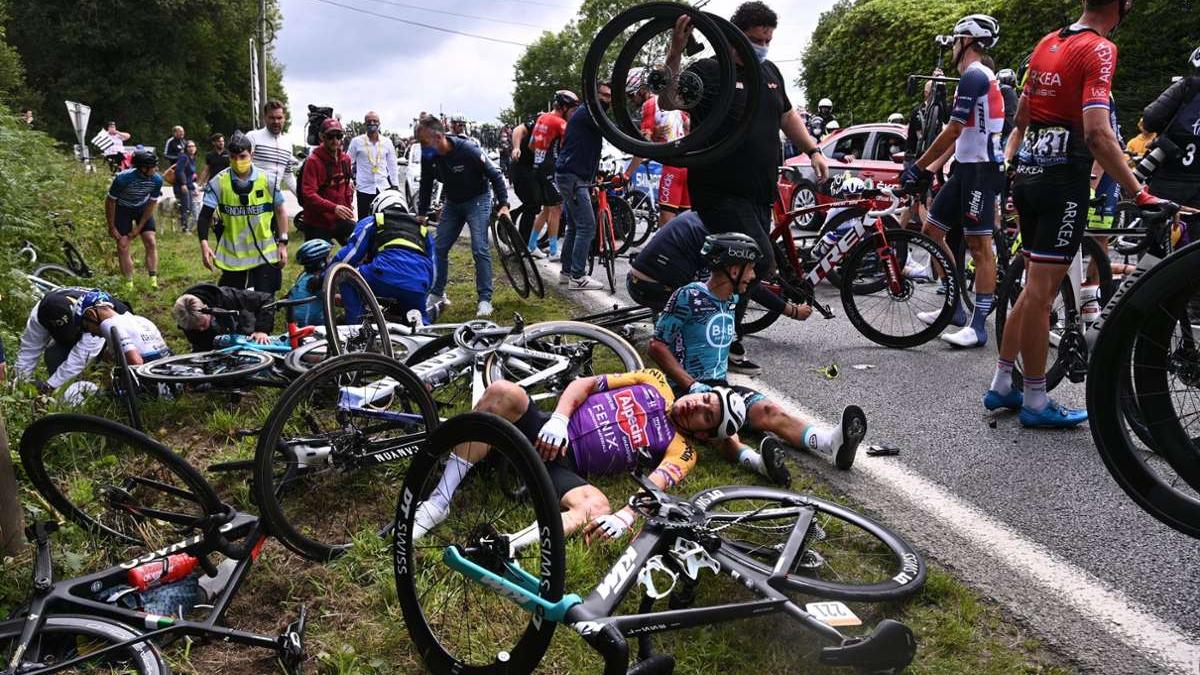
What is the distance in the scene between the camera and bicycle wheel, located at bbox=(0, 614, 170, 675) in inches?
104

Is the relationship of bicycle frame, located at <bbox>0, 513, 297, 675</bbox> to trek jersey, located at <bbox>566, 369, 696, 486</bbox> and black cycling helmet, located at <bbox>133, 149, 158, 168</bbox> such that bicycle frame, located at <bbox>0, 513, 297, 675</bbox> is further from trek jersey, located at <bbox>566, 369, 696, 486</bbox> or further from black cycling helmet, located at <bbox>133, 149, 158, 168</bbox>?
black cycling helmet, located at <bbox>133, 149, 158, 168</bbox>

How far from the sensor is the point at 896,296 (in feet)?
21.2

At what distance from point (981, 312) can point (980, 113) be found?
4.87ft

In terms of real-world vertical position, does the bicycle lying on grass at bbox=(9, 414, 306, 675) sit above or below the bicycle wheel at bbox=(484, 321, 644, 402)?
below

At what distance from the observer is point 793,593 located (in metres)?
2.96

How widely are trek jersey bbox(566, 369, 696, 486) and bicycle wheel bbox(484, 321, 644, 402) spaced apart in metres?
0.74

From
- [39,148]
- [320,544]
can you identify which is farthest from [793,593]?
[39,148]

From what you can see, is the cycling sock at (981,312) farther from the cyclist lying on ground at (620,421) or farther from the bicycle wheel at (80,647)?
the bicycle wheel at (80,647)

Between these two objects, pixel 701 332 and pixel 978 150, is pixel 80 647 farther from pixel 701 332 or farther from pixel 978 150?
pixel 978 150

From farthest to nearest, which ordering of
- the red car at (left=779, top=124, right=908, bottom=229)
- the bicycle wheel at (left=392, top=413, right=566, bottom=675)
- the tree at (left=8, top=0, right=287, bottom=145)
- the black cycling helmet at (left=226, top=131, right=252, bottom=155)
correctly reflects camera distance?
the tree at (left=8, top=0, right=287, bottom=145), the red car at (left=779, top=124, right=908, bottom=229), the black cycling helmet at (left=226, top=131, right=252, bottom=155), the bicycle wheel at (left=392, top=413, right=566, bottom=675)

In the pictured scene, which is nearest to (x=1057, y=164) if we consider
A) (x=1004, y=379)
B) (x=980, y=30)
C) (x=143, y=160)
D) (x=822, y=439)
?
(x=1004, y=379)

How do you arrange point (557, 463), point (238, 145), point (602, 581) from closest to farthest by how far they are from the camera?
point (602, 581), point (557, 463), point (238, 145)

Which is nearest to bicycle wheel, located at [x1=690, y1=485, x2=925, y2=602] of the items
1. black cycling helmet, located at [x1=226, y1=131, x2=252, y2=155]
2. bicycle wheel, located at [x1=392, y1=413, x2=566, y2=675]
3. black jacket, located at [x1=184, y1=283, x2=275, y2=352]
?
bicycle wheel, located at [x1=392, y1=413, x2=566, y2=675]

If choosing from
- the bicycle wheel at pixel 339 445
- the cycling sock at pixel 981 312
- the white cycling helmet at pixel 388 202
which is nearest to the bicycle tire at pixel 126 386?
the bicycle wheel at pixel 339 445
